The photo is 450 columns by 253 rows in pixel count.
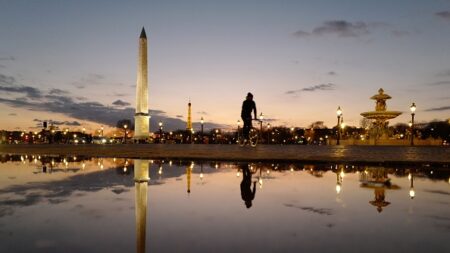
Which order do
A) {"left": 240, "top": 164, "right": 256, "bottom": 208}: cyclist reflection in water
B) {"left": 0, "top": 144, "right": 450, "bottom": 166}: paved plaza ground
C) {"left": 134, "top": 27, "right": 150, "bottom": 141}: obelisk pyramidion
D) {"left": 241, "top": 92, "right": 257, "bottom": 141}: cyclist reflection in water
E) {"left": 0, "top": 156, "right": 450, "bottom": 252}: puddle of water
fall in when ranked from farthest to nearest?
{"left": 134, "top": 27, "right": 150, "bottom": 141}: obelisk pyramidion < {"left": 241, "top": 92, "right": 257, "bottom": 141}: cyclist reflection in water < {"left": 0, "top": 144, "right": 450, "bottom": 166}: paved plaza ground < {"left": 240, "top": 164, "right": 256, "bottom": 208}: cyclist reflection in water < {"left": 0, "top": 156, "right": 450, "bottom": 252}: puddle of water

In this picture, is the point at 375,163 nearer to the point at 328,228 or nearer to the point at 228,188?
the point at 228,188

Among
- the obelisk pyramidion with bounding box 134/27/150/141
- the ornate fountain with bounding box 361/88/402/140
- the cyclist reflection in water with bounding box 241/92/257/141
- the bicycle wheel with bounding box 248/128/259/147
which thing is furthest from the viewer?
the obelisk pyramidion with bounding box 134/27/150/141

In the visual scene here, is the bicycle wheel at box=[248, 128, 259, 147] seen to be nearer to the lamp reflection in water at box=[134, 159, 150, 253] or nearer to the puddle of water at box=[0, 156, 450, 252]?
the lamp reflection in water at box=[134, 159, 150, 253]

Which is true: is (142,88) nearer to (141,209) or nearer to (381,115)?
(381,115)

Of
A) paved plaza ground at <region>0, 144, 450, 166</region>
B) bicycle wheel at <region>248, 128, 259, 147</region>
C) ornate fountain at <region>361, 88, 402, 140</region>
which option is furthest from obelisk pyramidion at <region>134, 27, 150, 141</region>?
bicycle wheel at <region>248, 128, 259, 147</region>

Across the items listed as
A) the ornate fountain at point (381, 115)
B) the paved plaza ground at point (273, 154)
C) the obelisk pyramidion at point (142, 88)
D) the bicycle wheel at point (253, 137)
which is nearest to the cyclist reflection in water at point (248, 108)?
the paved plaza ground at point (273, 154)

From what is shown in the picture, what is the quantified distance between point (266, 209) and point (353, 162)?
25.3ft

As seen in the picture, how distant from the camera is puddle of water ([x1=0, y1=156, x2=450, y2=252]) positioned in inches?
113

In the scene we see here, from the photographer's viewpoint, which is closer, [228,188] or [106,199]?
[106,199]

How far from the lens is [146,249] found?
2729 mm

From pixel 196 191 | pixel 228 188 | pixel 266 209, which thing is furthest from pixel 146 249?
pixel 228 188

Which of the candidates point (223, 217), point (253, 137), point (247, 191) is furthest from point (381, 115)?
point (223, 217)

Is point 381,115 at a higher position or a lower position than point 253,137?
A: higher

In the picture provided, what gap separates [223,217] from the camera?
3855mm
